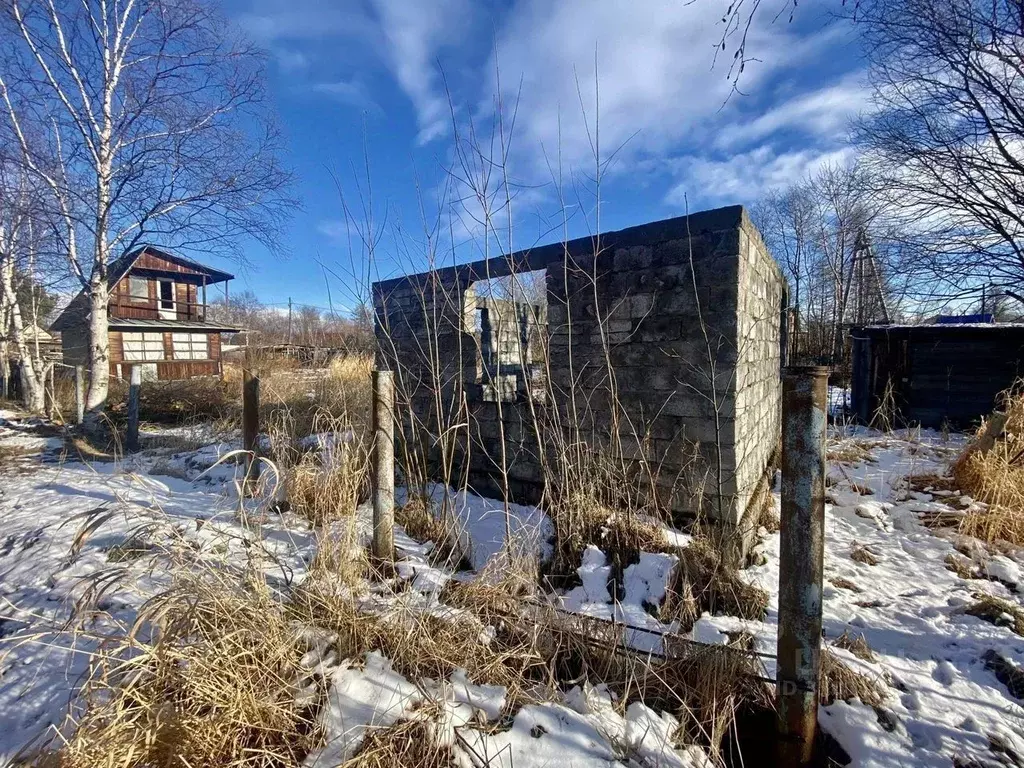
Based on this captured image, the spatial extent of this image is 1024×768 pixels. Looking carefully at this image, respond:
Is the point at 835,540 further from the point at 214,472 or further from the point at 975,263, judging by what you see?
the point at 975,263

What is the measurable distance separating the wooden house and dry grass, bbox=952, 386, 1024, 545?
67.0 feet

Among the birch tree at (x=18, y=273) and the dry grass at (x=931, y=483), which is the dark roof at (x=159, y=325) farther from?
the dry grass at (x=931, y=483)

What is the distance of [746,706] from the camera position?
184 centimetres

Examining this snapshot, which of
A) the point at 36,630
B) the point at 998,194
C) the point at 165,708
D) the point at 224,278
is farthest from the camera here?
the point at 224,278

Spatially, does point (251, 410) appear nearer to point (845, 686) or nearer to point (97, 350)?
point (845, 686)

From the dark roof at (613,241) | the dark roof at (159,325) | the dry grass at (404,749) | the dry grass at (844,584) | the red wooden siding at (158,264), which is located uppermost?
the red wooden siding at (158,264)

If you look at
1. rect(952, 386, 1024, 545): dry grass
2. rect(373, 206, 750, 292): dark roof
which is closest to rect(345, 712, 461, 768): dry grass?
rect(373, 206, 750, 292): dark roof

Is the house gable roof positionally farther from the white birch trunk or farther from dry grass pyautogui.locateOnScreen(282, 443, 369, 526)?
dry grass pyautogui.locateOnScreen(282, 443, 369, 526)

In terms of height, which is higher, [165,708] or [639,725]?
[165,708]

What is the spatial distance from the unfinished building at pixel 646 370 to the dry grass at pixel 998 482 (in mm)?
1546

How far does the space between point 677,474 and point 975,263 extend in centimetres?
1139

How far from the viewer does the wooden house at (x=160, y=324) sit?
1714 centimetres

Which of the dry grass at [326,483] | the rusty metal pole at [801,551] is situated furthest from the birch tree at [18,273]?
the rusty metal pole at [801,551]

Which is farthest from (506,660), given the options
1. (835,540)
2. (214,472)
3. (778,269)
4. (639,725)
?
(778,269)
